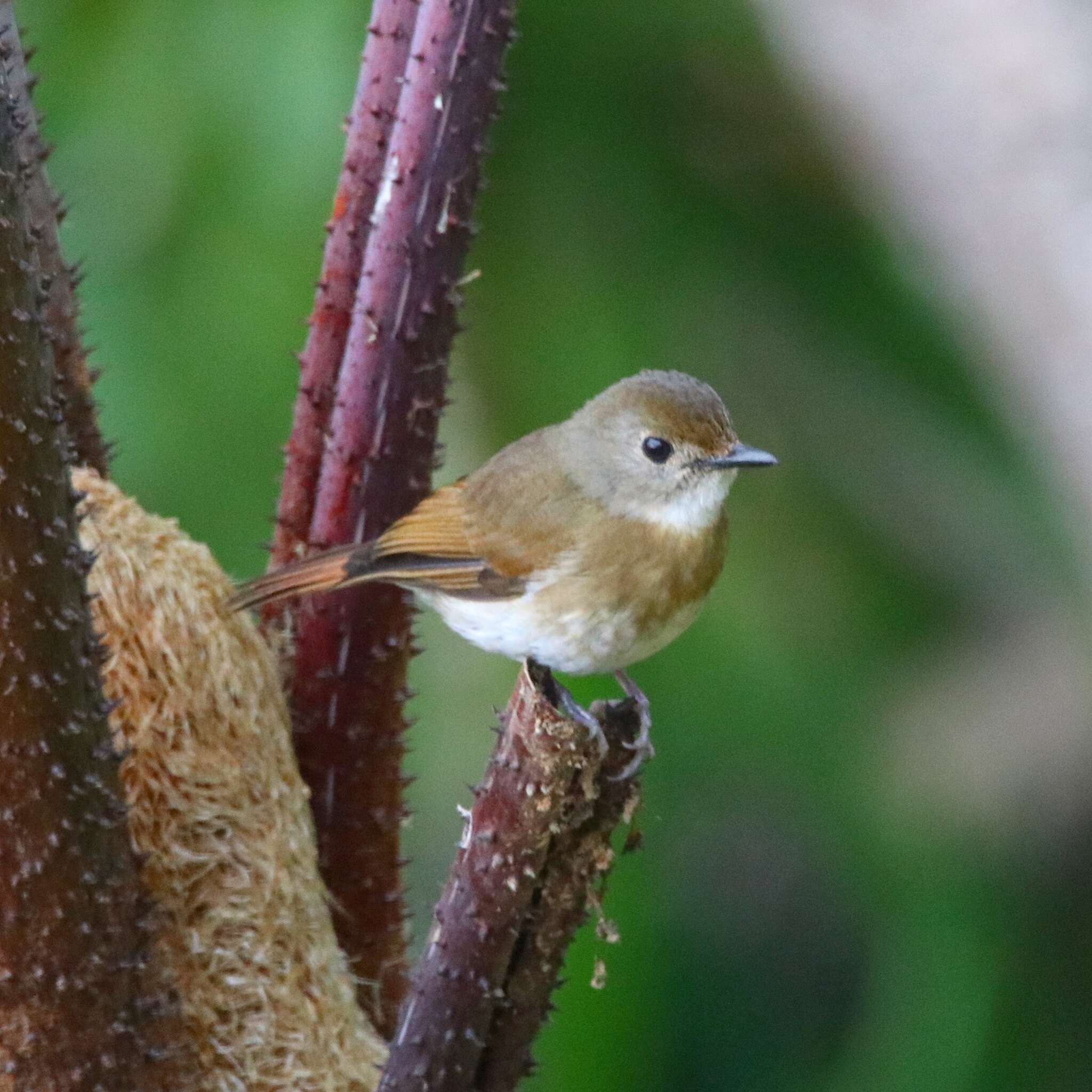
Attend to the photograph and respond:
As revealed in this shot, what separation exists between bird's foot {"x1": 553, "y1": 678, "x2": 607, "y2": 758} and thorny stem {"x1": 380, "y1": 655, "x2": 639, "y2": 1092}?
0.06 ft

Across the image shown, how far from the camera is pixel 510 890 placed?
1.85 metres

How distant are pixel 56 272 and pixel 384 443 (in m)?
A: 0.48

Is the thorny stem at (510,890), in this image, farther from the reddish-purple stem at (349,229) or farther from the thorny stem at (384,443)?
the reddish-purple stem at (349,229)

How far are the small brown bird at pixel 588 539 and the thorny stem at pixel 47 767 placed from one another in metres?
0.61

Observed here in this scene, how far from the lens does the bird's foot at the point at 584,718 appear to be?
1880 millimetres

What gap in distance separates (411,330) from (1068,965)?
2.31 m

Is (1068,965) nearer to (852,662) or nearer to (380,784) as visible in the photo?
(852,662)

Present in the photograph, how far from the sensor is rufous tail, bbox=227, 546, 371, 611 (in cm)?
225

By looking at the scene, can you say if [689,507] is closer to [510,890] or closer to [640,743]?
[640,743]

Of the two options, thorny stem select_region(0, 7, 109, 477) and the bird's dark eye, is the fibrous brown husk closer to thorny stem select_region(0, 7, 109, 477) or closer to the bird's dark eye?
thorny stem select_region(0, 7, 109, 477)

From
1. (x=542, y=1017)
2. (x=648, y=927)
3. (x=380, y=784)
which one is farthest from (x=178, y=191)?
(x=542, y=1017)

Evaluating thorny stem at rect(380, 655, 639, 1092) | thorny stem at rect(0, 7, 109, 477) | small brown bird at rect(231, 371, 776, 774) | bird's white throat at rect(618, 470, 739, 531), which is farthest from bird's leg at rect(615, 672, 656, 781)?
thorny stem at rect(0, 7, 109, 477)

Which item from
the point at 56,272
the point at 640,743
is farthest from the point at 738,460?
the point at 56,272

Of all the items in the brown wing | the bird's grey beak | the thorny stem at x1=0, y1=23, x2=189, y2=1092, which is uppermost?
the bird's grey beak
